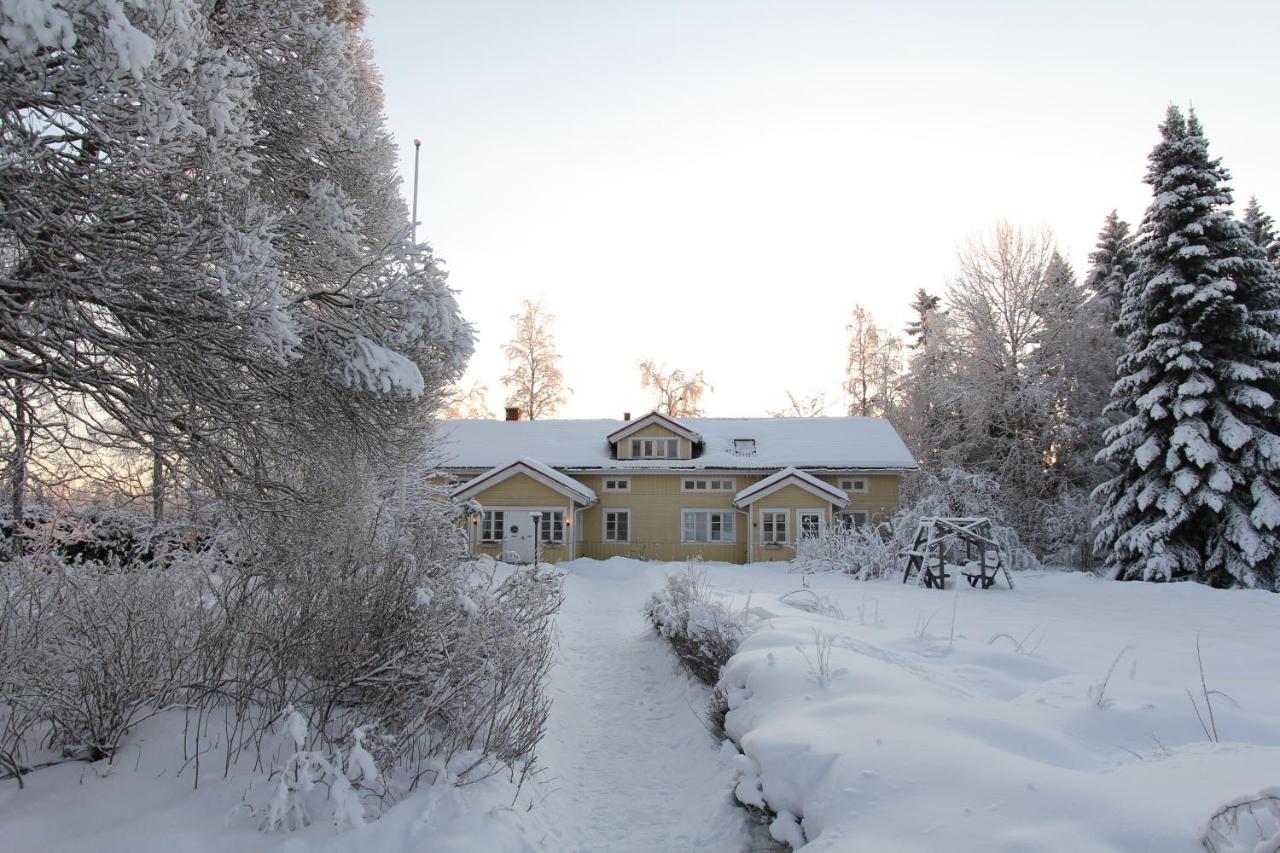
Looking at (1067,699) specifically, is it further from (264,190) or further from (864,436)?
(864,436)

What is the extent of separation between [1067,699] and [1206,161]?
1920cm

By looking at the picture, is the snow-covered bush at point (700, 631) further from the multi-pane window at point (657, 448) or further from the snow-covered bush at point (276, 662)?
the multi-pane window at point (657, 448)

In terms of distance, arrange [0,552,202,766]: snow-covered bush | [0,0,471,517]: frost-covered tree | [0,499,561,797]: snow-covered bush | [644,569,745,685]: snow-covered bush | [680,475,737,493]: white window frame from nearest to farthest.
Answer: [0,0,471,517]: frost-covered tree, [0,552,202,766]: snow-covered bush, [0,499,561,797]: snow-covered bush, [644,569,745,685]: snow-covered bush, [680,475,737,493]: white window frame

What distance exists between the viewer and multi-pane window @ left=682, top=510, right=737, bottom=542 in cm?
2611

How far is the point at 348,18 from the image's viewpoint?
9.20 metres

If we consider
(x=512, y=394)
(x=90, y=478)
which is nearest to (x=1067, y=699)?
(x=90, y=478)

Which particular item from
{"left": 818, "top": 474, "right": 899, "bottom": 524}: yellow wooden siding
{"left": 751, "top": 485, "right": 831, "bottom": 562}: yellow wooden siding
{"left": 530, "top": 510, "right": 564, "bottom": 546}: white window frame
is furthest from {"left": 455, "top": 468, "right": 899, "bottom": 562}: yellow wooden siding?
{"left": 530, "top": 510, "right": 564, "bottom": 546}: white window frame

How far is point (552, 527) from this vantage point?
24.6m

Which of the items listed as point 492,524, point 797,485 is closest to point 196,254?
point 492,524

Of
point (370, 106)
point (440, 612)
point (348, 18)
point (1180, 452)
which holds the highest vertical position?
point (348, 18)

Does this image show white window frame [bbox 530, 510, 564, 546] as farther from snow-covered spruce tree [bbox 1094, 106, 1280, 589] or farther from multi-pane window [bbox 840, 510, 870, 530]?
snow-covered spruce tree [bbox 1094, 106, 1280, 589]

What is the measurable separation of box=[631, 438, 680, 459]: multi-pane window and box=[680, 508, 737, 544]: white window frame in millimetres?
2280

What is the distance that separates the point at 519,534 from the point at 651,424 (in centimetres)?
662

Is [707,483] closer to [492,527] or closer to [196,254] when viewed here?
[492,527]
